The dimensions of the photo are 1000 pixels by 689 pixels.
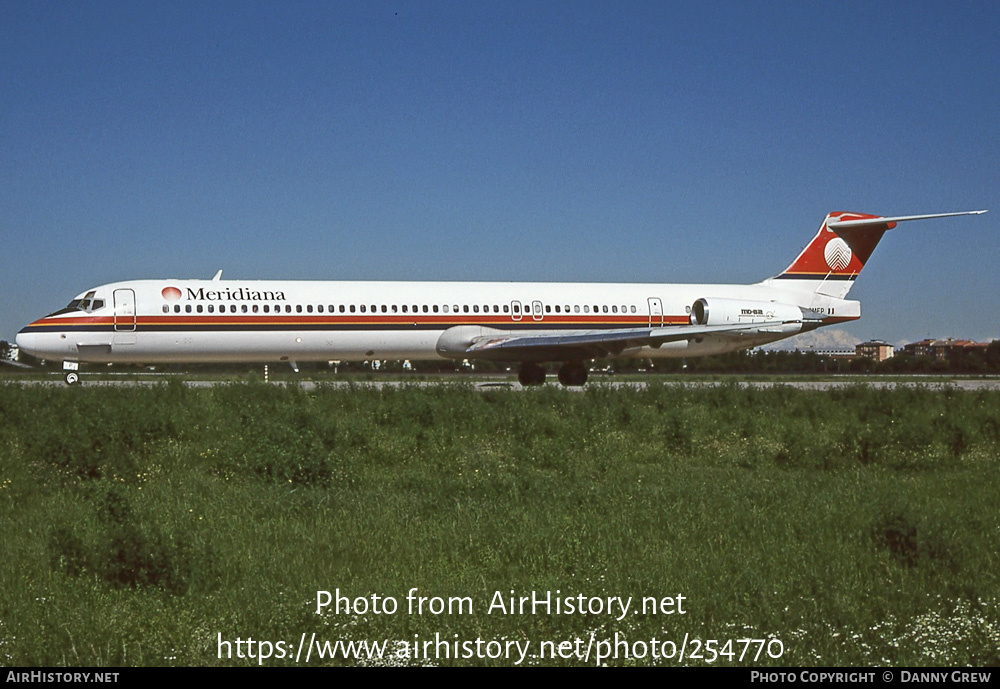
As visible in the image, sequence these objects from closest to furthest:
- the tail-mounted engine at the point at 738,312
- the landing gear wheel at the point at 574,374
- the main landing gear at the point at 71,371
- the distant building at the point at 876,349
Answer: the main landing gear at the point at 71,371, the landing gear wheel at the point at 574,374, the tail-mounted engine at the point at 738,312, the distant building at the point at 876,349

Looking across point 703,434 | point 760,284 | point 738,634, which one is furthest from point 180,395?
point 760,284

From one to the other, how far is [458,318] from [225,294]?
274 inches

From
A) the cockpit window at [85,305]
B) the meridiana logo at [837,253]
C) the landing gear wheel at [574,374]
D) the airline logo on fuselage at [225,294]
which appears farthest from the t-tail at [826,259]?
the cockpit window at [85,305]

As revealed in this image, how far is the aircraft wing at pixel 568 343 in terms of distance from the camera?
28.9 metres

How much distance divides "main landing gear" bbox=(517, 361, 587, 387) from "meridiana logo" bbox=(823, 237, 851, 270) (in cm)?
1084

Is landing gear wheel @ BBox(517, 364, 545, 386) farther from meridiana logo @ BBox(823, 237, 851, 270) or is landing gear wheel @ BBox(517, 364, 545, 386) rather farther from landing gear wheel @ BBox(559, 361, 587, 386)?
meridiana logo @ BBox(823, 237, 851, 270)

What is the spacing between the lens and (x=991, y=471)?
11609 millimetres

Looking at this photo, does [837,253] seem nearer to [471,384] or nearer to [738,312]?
[738,312]

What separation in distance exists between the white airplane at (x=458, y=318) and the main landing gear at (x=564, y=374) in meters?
0.04

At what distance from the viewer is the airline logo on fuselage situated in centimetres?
2645

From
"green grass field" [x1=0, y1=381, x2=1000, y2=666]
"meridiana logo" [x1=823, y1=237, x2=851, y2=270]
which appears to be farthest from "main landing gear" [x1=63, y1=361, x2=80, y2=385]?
"meridiana logo" [x1=823, y1=237, x2=851, y2=270]

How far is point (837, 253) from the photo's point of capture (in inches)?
1378

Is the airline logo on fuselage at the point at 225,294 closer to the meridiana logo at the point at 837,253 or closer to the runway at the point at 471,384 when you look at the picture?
the runway at the point at 471,384

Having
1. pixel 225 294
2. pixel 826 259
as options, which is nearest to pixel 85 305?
pixel 225 294
